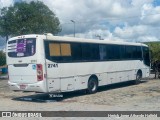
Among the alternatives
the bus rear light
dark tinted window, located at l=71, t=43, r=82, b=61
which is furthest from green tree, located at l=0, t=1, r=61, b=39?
the bus rear light

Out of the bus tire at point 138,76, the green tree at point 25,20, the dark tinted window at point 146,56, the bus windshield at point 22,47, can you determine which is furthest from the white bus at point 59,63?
the green tree at point 25,20

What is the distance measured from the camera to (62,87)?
16000 millimetres

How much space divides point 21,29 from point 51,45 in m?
23.7

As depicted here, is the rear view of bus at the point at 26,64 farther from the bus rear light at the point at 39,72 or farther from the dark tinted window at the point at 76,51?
the dark tinted window at the point at 76,51

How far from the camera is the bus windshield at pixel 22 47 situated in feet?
50.5

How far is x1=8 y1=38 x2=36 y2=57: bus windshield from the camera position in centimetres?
1539

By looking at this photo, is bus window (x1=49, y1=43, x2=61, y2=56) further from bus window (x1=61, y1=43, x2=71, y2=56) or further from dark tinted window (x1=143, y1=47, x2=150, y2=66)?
dark tinted window (x1=143, y1=47, x2=150, y2=66)

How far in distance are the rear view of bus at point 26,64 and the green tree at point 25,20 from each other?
71.4 feet

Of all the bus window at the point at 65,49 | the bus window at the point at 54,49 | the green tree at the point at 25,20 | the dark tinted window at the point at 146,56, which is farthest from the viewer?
the green tree at the point at 25,20

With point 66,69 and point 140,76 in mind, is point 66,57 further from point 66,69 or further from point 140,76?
point 140,76

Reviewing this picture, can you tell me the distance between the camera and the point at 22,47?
51.9 feet

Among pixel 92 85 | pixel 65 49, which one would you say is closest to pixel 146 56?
pixel 92 85

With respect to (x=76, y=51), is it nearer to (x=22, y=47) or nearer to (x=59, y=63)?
(x=59, y=63)

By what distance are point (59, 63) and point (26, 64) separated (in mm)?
1537
